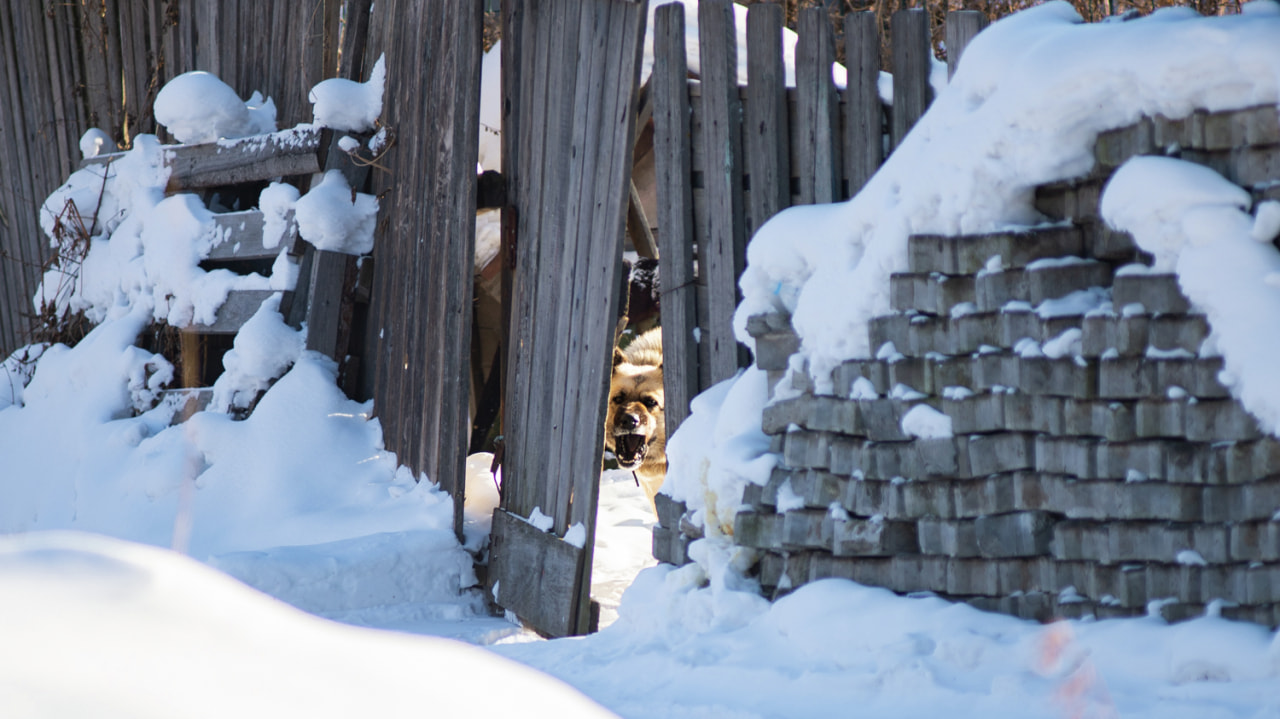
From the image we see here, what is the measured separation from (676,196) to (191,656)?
3090 millimetres

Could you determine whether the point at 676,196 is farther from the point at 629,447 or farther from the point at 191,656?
the point at 191,656

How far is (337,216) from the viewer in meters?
5.56

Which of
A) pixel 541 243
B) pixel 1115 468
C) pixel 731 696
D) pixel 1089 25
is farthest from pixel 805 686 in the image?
pixel 541 243

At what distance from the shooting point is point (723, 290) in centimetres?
391

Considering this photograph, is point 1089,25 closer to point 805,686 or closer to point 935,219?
point 935,219

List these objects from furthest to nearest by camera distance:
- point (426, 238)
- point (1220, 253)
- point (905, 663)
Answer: point (426, 238), point (905, 663), point (1220, 253)

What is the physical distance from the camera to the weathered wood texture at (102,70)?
20.7ft

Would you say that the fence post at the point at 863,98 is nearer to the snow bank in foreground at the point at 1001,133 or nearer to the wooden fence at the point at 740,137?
the wooden fence at the point at 740,137

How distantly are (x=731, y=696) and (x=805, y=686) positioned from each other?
0.17m

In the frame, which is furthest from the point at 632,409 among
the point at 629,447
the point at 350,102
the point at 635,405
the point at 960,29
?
the point at 960,29

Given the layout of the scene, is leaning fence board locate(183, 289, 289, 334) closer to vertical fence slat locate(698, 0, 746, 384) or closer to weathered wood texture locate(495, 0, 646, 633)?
weathered wood texture locate(495, 0, 646, 633)

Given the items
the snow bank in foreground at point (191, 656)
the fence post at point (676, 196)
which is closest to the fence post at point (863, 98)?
the fence post at point (676, 196)

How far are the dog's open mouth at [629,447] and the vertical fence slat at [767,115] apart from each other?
6.06 ft

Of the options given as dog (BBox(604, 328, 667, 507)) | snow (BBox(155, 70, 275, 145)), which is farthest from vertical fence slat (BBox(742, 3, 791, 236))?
snow (BBox(155, 70, 275, 145))
